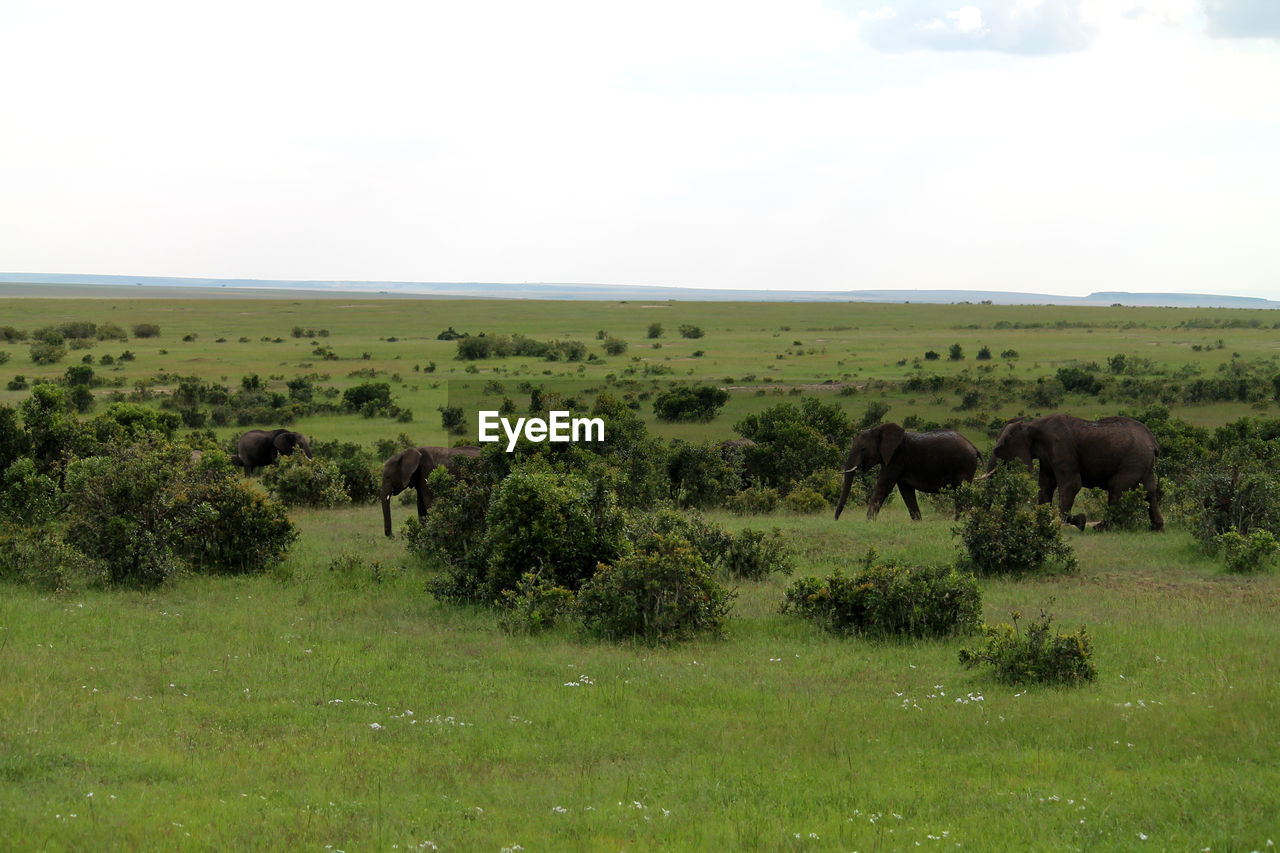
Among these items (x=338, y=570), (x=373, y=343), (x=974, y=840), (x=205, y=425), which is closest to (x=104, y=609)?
(x=338, y=570)

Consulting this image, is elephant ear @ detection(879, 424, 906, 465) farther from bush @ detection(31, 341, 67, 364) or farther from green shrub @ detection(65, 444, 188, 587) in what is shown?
bush @ detection(31, 341, 67, 364)

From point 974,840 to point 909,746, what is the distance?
2.10m

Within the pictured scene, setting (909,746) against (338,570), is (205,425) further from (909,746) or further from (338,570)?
(909,746)

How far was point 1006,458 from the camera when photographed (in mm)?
22172

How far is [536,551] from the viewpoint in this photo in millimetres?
15875

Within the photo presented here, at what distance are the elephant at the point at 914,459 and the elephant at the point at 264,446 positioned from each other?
16792mm

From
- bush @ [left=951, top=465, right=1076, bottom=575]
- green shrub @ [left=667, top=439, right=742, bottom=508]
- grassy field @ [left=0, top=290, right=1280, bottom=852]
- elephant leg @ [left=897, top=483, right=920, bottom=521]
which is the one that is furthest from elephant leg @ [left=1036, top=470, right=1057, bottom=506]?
green shrub @ [left=667, top=439, right=742, bottom=508]

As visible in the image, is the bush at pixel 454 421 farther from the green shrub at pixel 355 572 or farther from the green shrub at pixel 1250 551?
the green shrub at pixel 1250 551

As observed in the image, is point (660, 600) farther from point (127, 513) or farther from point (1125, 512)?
point (1125, 512)

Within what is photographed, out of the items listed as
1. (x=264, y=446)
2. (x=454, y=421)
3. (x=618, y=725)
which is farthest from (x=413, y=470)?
(x=454, y=421)

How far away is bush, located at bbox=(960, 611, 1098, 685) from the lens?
11.4 metres

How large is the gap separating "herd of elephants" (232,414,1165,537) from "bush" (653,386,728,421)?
895 inches

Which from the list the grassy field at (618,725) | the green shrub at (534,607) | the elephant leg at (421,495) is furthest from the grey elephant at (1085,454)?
the elephant leg at (421,495)

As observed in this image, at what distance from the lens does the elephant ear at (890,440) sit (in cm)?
2392
